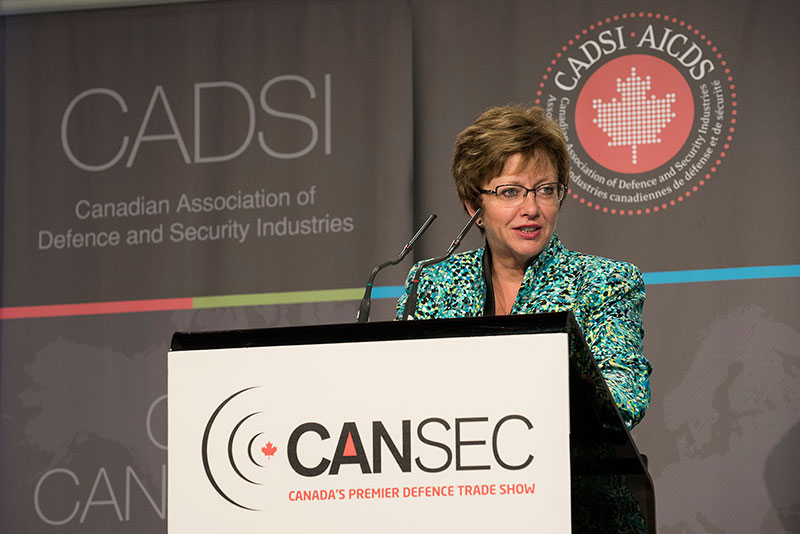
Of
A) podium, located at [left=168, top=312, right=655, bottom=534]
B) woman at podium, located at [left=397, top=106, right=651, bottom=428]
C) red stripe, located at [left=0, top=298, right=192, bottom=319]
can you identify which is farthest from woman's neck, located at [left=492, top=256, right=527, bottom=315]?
red stripe, located at [left=0, top=298, right=192, bottom=319]

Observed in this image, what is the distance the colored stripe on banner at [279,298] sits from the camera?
3.89 m

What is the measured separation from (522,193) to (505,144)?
0.13 m

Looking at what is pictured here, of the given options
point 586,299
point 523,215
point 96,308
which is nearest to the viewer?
point 586,299

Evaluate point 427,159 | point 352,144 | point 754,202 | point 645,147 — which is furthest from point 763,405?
point 352,144

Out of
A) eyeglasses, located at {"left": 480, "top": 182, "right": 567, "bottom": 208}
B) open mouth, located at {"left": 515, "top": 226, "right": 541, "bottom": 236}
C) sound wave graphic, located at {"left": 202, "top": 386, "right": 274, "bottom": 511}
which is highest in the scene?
eyeglasses, located at {"left": 480, "top": 182, "right": 567, "bottom": 208}

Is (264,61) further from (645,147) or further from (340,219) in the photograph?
(645,147)

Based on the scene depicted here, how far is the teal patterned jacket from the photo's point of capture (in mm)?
2045

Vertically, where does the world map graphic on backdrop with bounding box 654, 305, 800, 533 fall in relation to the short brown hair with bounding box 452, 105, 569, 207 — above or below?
below

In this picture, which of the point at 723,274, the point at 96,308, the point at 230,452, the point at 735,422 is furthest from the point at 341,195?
Result: the point at 230,452

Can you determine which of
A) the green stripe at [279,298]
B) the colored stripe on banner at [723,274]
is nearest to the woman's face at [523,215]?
the colored stripe on banner at [723,274]

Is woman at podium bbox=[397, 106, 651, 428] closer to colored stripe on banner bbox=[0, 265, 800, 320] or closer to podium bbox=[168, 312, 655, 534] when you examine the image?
podium bbox=[168, 312, 655, 534]

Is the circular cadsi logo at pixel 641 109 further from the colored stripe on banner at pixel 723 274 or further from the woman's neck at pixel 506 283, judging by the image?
the woman's neck at pixel 506 283

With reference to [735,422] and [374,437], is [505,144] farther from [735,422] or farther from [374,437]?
[735,422]

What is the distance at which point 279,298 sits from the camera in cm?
428
